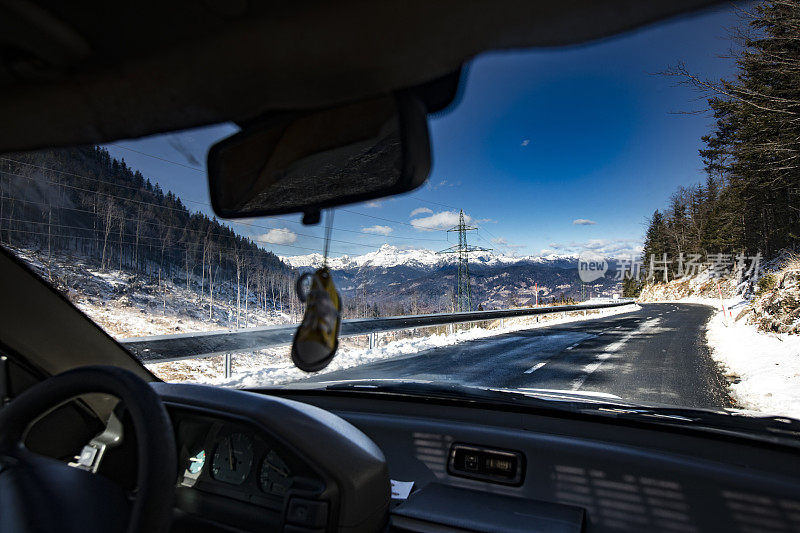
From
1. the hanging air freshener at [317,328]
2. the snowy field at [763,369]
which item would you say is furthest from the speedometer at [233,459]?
the snowy field at [763,369]

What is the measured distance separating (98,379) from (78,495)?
1.11ft

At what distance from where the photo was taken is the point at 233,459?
1862 mm

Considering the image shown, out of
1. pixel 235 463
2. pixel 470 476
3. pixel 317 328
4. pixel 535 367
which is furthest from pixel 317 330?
pixel 535 367

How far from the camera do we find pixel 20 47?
4.38 feet

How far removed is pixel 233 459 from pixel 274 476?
0.80 ft

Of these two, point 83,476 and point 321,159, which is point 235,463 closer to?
point 83,476

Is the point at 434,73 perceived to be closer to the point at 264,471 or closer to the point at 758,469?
the point at 264,471

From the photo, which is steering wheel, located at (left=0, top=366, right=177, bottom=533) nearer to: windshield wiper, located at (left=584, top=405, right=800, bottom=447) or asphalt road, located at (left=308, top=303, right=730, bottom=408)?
windshield wiper, located at (left=584, top=405, right=800, bottom=447)

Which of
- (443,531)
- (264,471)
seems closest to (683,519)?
(443,531)

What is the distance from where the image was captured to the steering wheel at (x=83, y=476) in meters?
1.11

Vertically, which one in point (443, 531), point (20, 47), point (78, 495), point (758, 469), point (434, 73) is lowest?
point (443, 531)

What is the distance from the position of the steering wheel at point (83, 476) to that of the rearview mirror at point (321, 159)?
73cm

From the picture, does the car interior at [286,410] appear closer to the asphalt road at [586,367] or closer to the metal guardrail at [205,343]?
the metal guardrail at [205,343]

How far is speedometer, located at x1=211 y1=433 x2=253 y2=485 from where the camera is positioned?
1812 millimetres
